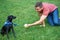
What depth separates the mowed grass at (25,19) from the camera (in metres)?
4.30

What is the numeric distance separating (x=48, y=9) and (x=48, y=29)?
0.45 m

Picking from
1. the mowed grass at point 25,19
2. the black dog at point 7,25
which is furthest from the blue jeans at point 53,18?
the black dog at point 7,25

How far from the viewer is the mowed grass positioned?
430cm

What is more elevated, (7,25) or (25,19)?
(7,25)

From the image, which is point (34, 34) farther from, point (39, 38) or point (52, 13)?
point (52, 13)

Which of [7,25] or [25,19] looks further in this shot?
[25,19]

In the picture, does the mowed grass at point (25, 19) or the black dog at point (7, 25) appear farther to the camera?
the mowed grass at point (25, 19)

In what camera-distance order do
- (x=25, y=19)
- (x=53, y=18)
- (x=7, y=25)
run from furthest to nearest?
1. (x=25, y=19)
2. (x=53, y=18)
3. (x=7, y=25)

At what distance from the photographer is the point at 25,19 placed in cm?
528

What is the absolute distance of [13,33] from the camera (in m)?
4.19

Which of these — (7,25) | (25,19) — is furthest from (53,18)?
(7,25)

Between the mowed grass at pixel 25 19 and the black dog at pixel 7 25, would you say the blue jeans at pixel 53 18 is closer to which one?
the mowed grass at pixel 25 19

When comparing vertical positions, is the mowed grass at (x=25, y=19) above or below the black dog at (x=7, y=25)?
below

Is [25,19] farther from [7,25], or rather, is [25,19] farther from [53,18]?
[7,25]
